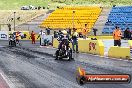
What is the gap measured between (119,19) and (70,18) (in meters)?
8.89

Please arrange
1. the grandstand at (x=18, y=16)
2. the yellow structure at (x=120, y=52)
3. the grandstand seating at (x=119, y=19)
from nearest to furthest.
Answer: the yellow structure at (x=120, y=52)
the grandstand seating at (x=119, y=19)
the grandstand at (x=18, y=16)

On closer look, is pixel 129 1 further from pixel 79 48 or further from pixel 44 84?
pixel 44 84

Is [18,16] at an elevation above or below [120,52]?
above

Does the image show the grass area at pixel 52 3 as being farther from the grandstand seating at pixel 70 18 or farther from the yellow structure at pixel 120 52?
the yellow structure at pixel 120 52

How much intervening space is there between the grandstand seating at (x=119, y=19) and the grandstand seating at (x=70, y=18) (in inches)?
109

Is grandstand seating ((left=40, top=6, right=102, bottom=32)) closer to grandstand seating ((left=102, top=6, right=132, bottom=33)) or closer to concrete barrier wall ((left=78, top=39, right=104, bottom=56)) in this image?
grandstand seating ((left=102, top=6, right=132, bottom=33))

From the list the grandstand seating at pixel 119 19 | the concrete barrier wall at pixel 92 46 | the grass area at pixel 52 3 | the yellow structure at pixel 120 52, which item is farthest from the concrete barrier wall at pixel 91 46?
the grass area at pixel 52 3

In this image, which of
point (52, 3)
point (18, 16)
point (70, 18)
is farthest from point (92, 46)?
point (52, 3)

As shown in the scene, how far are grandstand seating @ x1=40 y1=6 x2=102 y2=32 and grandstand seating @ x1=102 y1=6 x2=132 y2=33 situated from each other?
9.05 feet

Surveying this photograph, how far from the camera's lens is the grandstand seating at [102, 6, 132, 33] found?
57938mm

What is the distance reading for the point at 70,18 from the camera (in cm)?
6738

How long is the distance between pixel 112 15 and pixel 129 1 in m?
35.5

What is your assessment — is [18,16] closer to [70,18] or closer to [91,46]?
[70,18]

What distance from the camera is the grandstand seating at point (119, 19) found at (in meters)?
57.9
